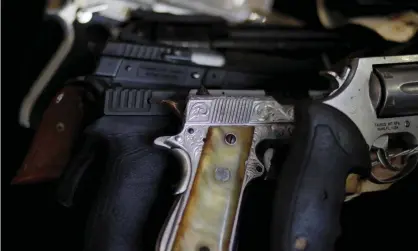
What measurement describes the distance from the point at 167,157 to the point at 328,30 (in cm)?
51

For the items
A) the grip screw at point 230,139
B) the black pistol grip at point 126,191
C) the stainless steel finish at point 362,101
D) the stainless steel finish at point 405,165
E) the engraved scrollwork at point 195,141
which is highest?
the stainless steel finish at point 362,101

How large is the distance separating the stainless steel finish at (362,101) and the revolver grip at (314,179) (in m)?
0.04

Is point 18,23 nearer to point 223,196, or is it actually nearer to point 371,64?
point 223,196

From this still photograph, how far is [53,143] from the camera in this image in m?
1.18

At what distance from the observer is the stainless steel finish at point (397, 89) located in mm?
1015

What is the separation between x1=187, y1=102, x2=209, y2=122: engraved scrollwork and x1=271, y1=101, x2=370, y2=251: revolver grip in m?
0.15

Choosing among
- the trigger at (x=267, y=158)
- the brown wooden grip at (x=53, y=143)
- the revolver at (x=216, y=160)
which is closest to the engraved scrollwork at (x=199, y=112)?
the revolver at (x=216, y=160)

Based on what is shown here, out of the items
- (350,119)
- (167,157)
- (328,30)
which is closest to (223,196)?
(167,157)

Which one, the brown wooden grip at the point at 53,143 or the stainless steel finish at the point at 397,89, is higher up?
the stainless steel finish at the point at 397,89

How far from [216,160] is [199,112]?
0.29ft

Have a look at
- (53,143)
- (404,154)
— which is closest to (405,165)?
(404,154)

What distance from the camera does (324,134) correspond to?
0.95m

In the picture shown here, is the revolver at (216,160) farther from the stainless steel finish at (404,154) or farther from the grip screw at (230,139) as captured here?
the stainless steel finish at (404,154)

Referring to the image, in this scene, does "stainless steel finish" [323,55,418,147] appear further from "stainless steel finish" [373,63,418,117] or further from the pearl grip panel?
the pearl grip panel
